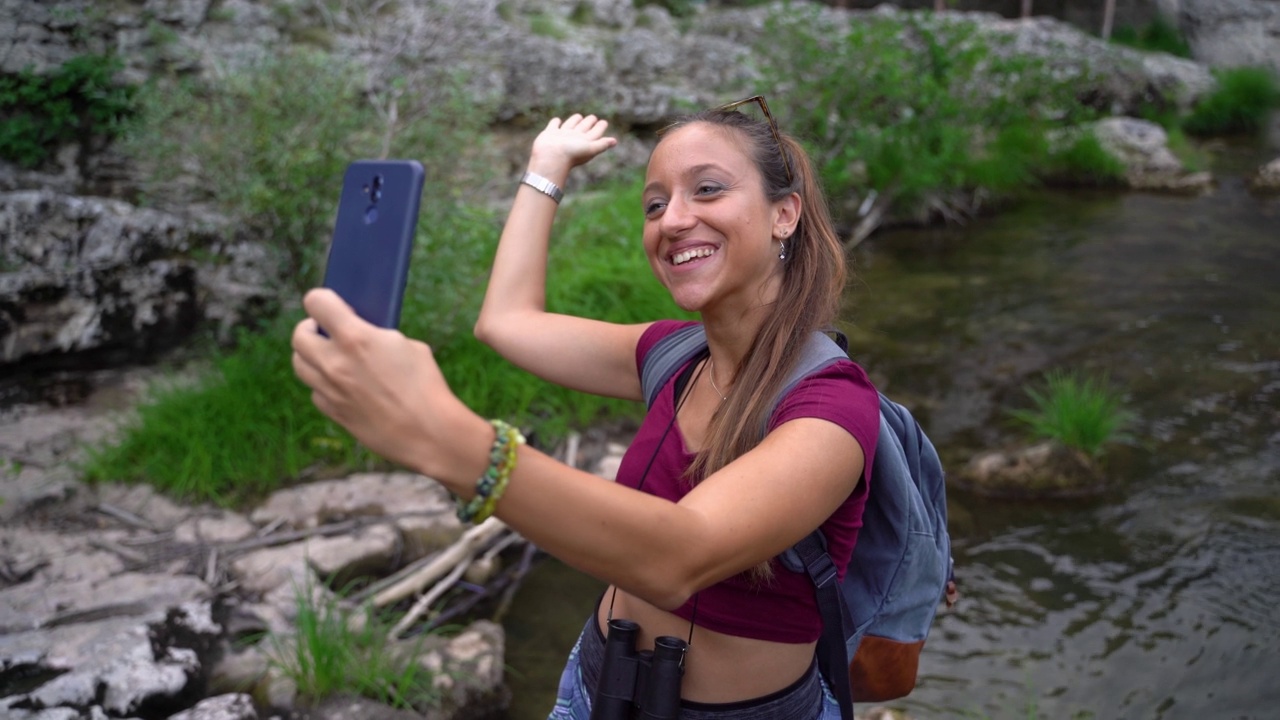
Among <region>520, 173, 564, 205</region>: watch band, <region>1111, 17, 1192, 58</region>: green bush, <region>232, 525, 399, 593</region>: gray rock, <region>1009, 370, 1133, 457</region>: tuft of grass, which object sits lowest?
<region>232, 525, 399, 593</region>: gray rock

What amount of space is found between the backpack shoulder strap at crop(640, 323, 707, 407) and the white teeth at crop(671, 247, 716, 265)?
0.20m

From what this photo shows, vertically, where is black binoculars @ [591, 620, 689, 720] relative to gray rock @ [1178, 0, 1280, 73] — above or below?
below

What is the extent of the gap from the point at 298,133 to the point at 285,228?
47cm

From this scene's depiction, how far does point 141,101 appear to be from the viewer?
5742 millimetres

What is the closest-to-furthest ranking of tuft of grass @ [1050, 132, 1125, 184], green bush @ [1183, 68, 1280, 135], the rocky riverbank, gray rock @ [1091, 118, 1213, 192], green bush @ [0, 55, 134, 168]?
1. the rocky riverbank
2. green bush @ [0, 55, 134, 168]
3. gray rock @ [1091, 118, 1213, 192]
4. tuft of grass @ [1050, 132, 1125, 184]
5. green bush @ [1183, 68, 1280, 135]

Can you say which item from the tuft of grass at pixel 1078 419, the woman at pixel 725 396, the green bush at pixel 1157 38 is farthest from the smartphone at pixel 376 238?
the green bush at pixel 1157 38

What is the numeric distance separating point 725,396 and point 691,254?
0.26 m

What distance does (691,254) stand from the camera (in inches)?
70.7

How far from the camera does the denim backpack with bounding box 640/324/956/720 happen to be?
167 centimetres

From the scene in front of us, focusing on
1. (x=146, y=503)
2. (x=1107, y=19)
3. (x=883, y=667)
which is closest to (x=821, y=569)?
(x=883, y=667)

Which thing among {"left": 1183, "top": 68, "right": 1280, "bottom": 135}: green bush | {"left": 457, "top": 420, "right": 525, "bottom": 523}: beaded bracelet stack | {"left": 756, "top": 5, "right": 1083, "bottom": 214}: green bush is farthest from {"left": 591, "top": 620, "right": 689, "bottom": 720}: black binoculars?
{"left": 1183, "top": 68, "right": 1280, "bottom": 135}: green bush

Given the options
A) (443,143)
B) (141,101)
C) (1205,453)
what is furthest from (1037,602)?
(141,101)

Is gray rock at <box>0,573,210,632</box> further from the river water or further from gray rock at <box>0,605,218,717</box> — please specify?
the river water

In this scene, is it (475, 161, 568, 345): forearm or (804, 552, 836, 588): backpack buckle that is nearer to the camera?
(804, 552, 836, 588): backpack buckle
